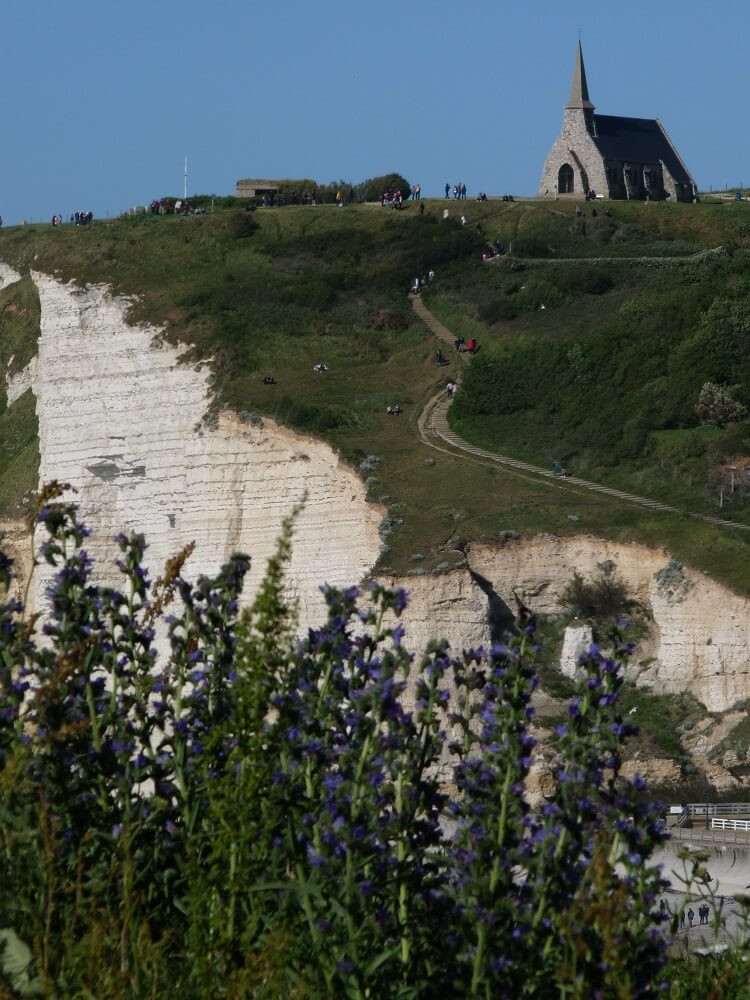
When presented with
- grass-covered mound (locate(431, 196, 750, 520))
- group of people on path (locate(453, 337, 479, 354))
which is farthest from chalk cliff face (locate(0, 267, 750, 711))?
group of people on path (locate(453, 337, 479, 354))

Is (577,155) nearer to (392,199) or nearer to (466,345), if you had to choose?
(392,199)

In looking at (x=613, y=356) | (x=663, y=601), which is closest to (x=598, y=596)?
(x=663, y=601)

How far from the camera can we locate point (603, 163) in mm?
92125

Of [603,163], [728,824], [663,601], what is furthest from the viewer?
[603,163]

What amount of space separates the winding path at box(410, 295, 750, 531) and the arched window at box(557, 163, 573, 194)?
2581 centimetres

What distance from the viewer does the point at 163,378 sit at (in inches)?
2741

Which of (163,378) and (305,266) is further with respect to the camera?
(305,266)

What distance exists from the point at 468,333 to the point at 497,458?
13.7 meters

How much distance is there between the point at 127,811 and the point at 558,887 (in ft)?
9.59

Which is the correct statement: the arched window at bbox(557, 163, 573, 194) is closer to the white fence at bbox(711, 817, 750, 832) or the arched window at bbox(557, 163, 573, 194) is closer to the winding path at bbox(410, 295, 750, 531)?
the winding path at bbox(410, 295, 750, 531)

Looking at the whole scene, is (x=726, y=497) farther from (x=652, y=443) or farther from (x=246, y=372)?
(x=246, y=372)

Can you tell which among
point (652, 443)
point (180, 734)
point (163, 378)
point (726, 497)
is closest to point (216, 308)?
point (163, 378)

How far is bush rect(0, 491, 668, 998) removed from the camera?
1081 centimetres

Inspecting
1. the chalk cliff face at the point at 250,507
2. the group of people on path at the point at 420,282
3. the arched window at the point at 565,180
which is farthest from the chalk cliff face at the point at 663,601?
the arched window at the point at 565,180
